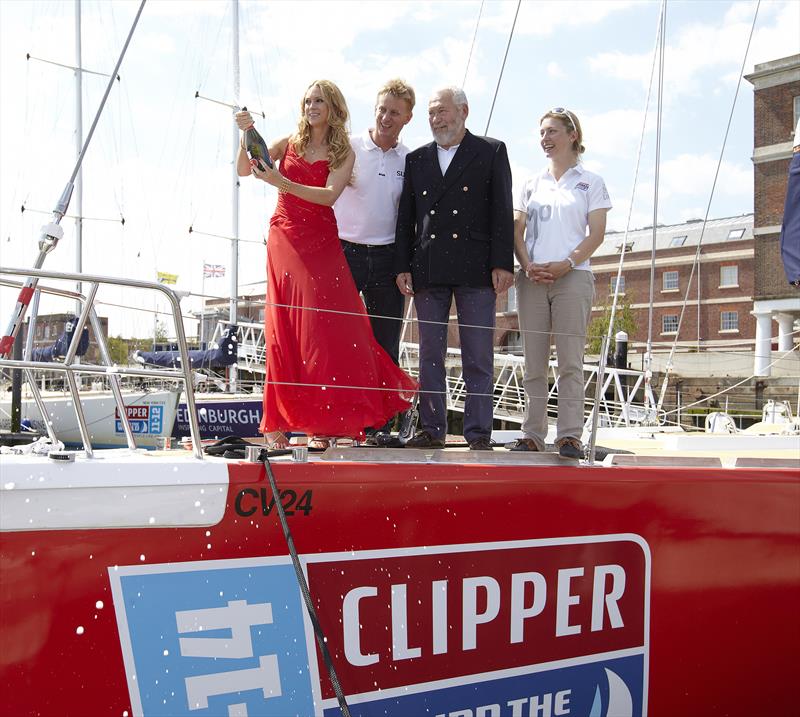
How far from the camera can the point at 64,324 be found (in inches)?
169

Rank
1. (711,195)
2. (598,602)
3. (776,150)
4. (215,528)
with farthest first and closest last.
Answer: (776,150)
(711,195)
(598,602)
(215,528)

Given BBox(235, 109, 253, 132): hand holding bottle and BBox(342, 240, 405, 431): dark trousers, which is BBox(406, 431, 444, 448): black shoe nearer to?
BBox(342, 240, 405, 431): dark trousers

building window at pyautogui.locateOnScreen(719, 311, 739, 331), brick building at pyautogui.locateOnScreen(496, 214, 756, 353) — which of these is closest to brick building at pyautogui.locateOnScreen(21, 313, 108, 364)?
brick building at pyautogui.locateOnScreen(496, 214, 756, 353)

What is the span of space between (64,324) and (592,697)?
322 centimetres

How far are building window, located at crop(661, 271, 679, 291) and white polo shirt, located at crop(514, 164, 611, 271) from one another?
38629 mm

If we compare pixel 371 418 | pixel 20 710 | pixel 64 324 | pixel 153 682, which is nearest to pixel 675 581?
pixel 371 418

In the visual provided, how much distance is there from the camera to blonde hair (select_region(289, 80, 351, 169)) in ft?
11.3

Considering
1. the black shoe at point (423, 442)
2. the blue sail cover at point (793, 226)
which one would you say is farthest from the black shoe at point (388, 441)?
the blue sail cover at point (793, 226)

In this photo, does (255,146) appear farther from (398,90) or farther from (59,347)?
(59,347)

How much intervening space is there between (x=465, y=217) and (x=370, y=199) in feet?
1.69

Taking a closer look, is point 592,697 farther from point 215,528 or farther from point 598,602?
point 215,528

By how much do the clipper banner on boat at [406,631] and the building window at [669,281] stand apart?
1551 inches

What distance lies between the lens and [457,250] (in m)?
3.57

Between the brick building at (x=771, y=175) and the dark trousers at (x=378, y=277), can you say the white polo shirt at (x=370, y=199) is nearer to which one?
the dark trousers at (x=378, y=277)
